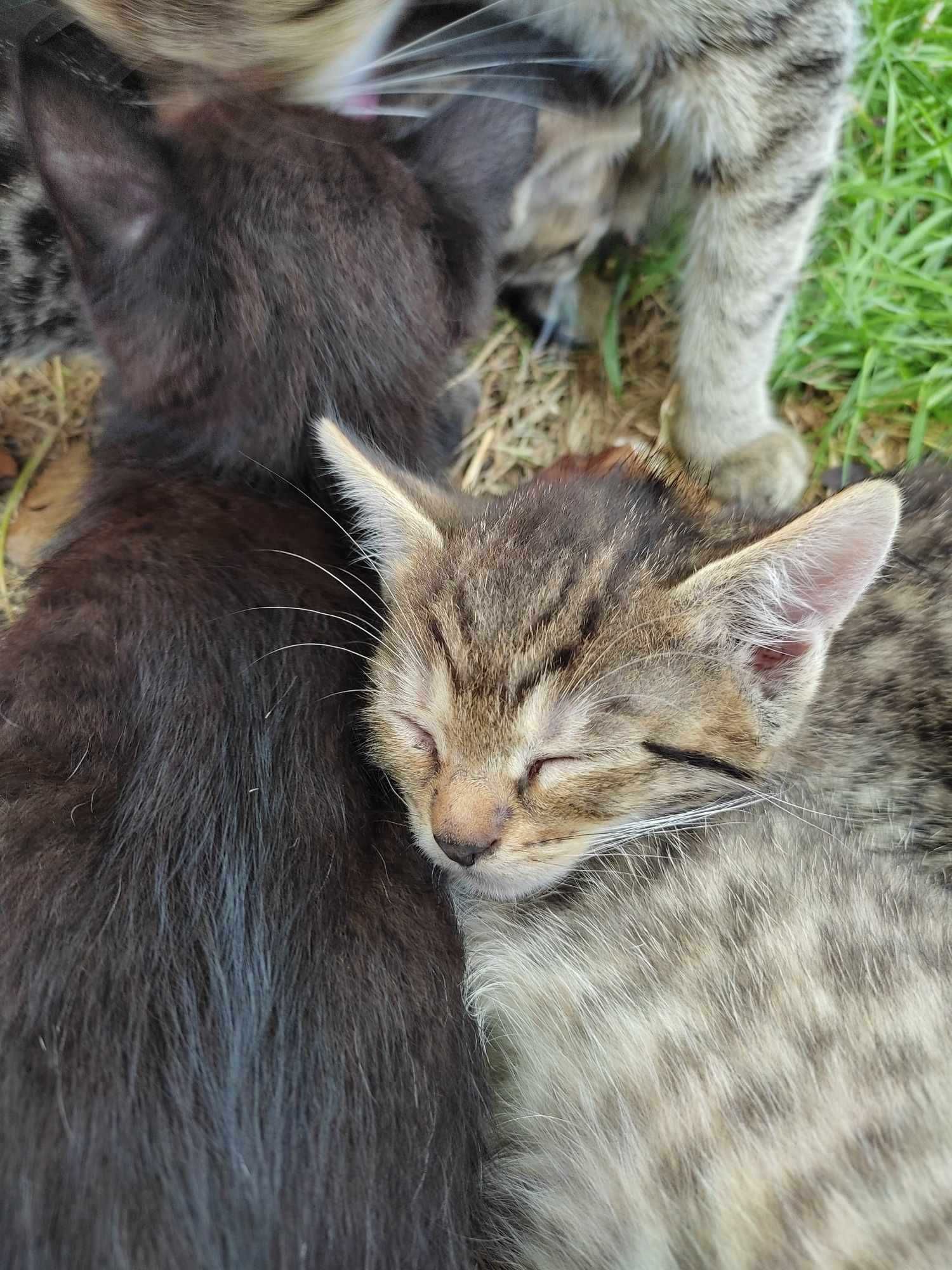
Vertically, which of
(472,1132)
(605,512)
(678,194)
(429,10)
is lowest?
(472,1132)

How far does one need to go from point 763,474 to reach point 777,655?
0.77m

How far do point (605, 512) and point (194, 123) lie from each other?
0.74 metres

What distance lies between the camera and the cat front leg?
1.66 metres

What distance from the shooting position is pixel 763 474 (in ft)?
6.18

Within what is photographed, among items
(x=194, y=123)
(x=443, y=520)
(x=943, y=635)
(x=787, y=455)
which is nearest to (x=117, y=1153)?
(x=443, y=520)

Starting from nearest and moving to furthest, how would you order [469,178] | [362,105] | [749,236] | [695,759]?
[695,759], [469,178], [362,105], [749,236]

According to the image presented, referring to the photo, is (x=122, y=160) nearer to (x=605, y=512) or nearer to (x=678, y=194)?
(x=605, y=512)

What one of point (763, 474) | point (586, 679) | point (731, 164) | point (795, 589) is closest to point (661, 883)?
point (586, 679)

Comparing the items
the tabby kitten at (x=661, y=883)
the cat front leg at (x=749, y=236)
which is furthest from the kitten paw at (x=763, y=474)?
the tabby kitten at (x=661, y=883)

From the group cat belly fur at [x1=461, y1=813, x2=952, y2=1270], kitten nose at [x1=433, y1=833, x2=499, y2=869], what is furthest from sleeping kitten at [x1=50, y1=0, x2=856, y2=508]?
kitten nose at [x1=433, y1=833, x2=499, y2=869]

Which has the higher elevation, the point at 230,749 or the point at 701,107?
the point at 701,107

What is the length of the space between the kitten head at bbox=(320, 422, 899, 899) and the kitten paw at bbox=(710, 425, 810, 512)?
25.1 inches

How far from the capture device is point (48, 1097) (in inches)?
37.7

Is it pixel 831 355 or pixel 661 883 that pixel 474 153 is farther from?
pixel 661 883
